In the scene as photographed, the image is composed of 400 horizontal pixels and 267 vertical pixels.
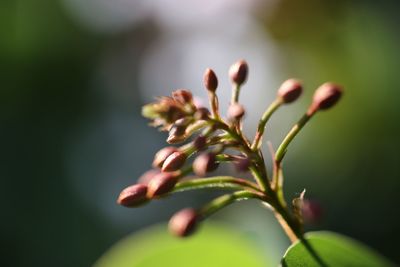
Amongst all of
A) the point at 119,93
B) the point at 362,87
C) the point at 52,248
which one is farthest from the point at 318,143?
the point at 119,93

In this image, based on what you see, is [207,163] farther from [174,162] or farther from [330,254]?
[330,254]

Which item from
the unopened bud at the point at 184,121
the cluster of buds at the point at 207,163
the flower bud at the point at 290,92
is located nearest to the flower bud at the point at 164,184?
the cluster of buds at the point at 207,163

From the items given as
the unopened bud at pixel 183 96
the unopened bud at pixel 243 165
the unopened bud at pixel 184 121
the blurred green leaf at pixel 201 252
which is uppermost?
the unopened bud at pixel 183 96

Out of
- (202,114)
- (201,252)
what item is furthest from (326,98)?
(201,252)

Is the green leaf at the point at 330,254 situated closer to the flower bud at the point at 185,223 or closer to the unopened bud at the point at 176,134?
the flower bud at the point at 185,223

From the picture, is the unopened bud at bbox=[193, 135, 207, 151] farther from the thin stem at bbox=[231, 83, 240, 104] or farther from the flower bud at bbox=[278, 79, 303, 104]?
the flower bud at bbox=[278, 79, 303, 104]

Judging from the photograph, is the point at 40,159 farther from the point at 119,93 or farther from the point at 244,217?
the point at 244,217

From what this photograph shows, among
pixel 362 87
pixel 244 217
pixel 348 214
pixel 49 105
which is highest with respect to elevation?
pixel 49 105
